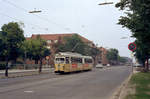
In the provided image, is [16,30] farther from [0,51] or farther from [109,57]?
[109,57]

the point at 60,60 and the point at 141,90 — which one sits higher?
the point at 60,60

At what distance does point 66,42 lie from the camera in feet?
256

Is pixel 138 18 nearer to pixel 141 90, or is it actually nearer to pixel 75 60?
pixel 141 90

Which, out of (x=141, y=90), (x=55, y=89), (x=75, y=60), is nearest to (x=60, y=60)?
(x=75, y=60)

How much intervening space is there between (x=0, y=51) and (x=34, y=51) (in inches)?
475

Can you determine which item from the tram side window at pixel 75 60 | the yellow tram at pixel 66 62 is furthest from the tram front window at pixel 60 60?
the tram side window at pixel 75 60

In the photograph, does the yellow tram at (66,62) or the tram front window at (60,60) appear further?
the tram front window at (60,60)

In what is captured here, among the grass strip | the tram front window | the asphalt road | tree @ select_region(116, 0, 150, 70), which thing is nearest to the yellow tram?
the tram front window

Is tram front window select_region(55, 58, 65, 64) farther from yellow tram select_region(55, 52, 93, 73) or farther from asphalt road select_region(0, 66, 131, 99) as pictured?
asphalt road select_region(0, 66, 131, 99)

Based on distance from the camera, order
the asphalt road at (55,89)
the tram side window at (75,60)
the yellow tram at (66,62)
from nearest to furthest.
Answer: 1. the asphalt road at (55,89)
2. the yellow tram at (66,62)
3. the tram side window at (75,60)

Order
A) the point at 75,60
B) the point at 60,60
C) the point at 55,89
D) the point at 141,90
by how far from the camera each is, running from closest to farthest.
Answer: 1. the point at 141,90
2. the point at 55,89
3. the point at 60,60
4. the point at 75,60

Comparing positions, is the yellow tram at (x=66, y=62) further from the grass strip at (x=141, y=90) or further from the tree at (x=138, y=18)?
the tree at (x=138, y=18)

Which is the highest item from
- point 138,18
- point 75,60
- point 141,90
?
point 138,18

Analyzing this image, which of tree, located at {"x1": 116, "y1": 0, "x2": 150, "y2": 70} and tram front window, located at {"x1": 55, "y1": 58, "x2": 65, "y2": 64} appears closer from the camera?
tree, located at {"x1": 116, "y1": 0, "x2": 150, "y2": 70}
